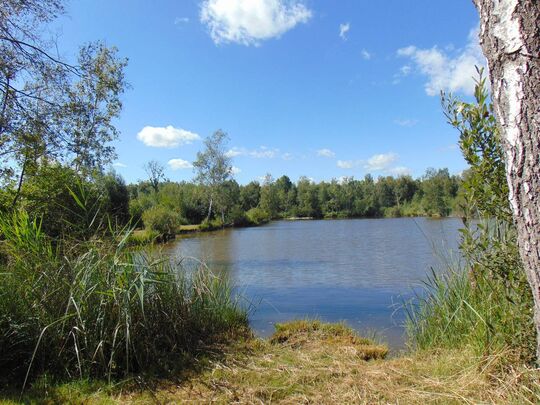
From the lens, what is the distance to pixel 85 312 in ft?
Answer: 11.4

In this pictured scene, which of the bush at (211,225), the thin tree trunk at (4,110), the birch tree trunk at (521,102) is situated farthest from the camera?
the bush at (211,225)

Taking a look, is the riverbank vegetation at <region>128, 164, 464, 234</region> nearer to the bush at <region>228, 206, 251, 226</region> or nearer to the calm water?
the bush at <region>228, 206, 251, 226</region>

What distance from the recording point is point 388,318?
24.6 ft

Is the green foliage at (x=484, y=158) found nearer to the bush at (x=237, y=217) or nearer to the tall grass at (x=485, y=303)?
the tall grass at (x=485, y=303)

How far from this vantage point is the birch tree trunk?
1.71 meters

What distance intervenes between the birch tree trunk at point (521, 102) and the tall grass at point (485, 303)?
1.00 meters

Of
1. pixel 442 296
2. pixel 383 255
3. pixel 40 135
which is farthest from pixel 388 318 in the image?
pixel 383 255

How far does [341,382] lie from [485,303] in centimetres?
147

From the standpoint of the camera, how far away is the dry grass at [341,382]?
265 centimetres

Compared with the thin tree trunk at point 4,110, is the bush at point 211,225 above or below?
below

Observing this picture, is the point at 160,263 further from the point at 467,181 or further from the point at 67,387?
the point at 467,181

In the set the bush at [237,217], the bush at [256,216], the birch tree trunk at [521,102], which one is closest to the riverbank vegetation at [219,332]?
the birch tree trunk at [521,102]

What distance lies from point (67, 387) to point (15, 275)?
4.20ft

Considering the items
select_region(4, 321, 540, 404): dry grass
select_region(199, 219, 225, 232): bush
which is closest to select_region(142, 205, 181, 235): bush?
select_region(199, 219, 225, 232): bush
